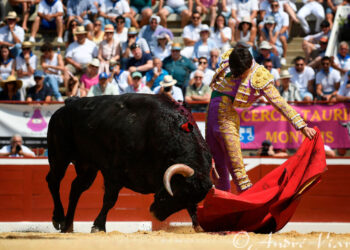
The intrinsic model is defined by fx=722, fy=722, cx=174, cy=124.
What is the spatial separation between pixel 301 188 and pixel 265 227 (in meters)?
0.48

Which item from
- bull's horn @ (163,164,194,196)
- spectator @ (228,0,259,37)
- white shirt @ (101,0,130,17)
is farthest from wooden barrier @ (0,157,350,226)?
white shirt @ (101,0,130,17)

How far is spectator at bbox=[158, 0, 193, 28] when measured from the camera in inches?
500

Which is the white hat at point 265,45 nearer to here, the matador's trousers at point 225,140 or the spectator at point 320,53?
the spectator at point 320,53

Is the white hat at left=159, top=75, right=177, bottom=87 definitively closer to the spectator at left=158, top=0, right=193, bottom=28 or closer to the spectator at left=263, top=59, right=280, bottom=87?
the spectator at left=263, top=59, right=280, bottom=87

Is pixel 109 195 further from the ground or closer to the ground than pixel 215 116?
closer to the ground

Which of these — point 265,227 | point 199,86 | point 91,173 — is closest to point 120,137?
point 91,173

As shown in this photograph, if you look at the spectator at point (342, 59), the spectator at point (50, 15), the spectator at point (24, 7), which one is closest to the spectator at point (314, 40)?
the spectator at point (342, 59)

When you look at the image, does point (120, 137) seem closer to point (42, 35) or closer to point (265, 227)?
point (265, 227)

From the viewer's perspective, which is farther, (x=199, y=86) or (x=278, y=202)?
(x=199, y=86)

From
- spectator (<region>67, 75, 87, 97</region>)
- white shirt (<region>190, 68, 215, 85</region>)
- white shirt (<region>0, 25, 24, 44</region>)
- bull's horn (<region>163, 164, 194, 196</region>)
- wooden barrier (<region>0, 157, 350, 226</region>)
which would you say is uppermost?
bull's horn (<region>163, 164, 194, 196</region>)

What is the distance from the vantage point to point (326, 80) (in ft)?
35.3

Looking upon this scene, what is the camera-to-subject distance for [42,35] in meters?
13.0

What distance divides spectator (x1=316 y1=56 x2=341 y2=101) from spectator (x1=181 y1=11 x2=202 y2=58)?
7.65 feet

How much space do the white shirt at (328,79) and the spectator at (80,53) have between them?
3606mm
